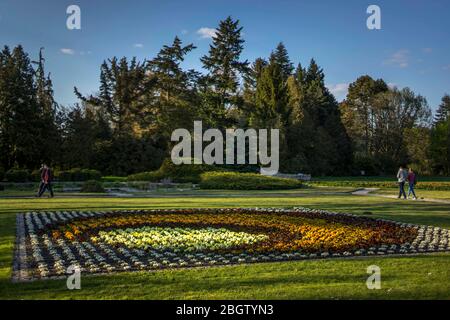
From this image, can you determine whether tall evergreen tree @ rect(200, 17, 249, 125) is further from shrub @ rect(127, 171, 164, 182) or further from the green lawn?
the green lawn

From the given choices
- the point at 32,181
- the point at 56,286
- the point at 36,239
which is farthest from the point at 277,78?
the point at 56,286

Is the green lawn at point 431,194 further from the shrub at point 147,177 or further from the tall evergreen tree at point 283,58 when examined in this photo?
the tall evergreen tree at point 283,58

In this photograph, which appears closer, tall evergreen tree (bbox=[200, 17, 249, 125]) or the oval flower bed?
the oval flower bed

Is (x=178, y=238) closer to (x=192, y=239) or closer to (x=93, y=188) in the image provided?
(x=192, y=239)

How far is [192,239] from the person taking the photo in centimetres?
1038

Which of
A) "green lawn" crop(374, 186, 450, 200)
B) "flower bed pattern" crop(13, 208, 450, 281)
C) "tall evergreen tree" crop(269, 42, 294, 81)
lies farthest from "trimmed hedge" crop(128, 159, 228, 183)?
"tall evergreen tree" crop(269, 42, 294, 81)

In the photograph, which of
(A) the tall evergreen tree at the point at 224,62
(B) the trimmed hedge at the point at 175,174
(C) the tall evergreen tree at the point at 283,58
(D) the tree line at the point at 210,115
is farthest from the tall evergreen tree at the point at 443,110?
(B) the trimmed hedge at the point at 175,174

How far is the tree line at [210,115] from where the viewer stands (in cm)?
3872

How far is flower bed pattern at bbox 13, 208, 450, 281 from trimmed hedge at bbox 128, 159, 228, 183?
1859cm

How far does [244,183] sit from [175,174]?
660cm

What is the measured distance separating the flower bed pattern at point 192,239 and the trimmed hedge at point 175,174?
18.6 m

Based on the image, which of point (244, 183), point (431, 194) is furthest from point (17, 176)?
point (431, 194)

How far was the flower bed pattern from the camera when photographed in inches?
315

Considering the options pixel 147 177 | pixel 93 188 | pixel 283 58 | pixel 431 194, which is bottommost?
pixel 431 194
